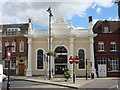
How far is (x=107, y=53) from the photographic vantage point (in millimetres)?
30859

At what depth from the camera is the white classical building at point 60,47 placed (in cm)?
3072

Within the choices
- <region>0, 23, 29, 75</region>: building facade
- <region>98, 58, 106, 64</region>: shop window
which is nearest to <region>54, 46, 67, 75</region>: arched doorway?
<region>0, 23, 29, 75</region>: building facade

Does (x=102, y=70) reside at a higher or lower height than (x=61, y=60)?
lower

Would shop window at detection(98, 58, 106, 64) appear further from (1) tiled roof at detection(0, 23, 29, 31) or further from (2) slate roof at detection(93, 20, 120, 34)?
(1) tiled roof at detection(0, 23, 29, 31)

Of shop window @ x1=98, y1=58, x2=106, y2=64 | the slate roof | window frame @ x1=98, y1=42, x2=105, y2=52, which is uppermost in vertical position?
the slate roof

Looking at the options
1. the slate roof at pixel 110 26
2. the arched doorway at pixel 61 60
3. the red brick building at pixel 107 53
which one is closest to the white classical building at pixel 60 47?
the arched doorway at pixel 61 60

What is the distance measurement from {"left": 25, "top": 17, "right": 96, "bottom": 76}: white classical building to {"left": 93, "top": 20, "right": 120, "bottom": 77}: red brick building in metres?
1.48

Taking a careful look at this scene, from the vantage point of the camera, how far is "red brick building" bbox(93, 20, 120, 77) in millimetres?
30641

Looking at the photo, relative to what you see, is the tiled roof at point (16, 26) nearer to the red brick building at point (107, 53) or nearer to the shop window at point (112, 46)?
the red brick building at point (107, 53)

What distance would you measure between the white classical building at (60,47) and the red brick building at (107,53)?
1.48 m

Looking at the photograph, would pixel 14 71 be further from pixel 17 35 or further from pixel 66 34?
pixel 66 34

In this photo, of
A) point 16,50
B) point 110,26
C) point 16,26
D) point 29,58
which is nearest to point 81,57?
point 110,26

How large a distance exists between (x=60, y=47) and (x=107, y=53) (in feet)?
27.9

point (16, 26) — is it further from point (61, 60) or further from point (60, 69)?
point (60, 69)
